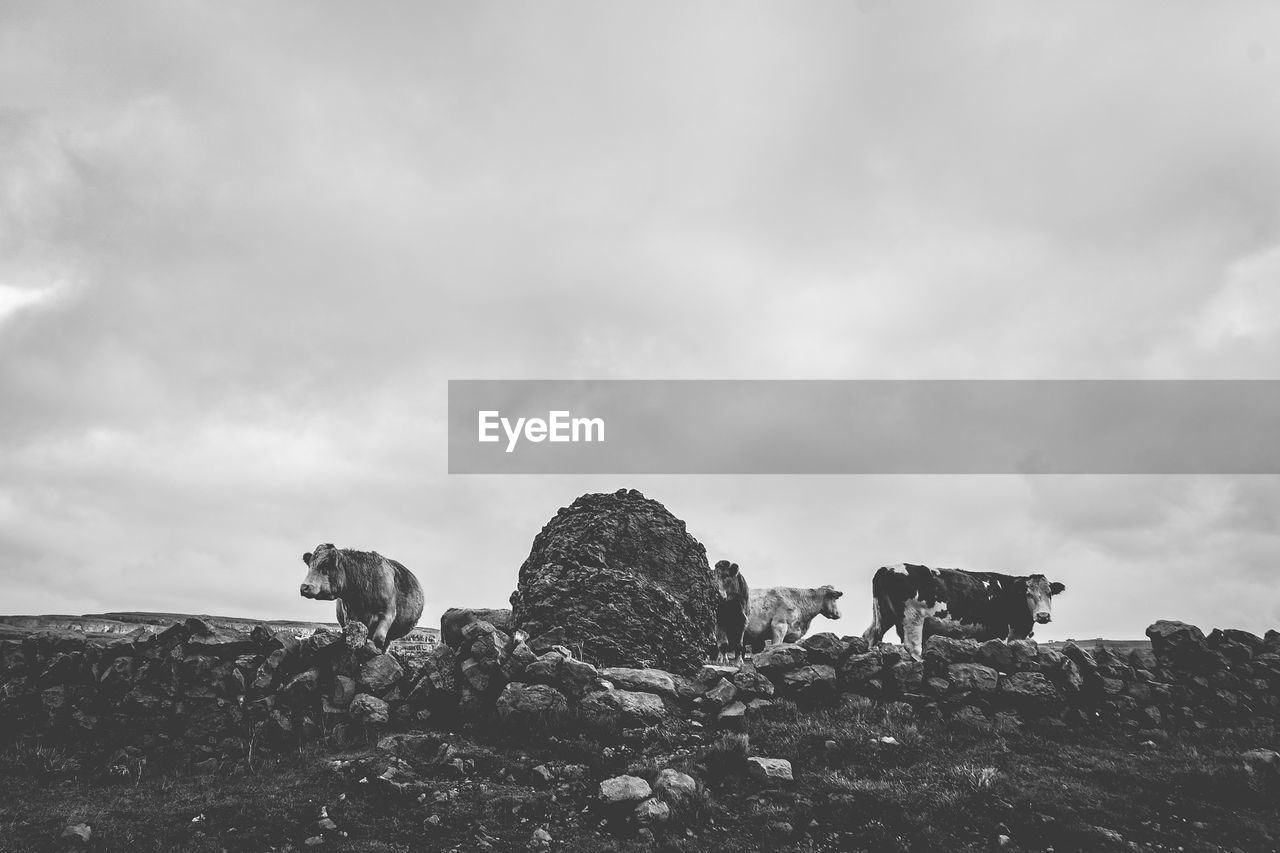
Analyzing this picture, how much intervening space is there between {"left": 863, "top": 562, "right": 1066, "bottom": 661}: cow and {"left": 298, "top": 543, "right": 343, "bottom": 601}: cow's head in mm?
17598

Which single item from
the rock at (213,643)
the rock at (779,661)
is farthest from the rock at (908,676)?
the rock at (213,643)

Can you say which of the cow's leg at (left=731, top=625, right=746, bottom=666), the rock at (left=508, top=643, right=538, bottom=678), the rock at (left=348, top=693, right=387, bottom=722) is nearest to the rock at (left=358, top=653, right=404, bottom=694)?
the rock at (left=348, top=693, right=387, bottom=722)

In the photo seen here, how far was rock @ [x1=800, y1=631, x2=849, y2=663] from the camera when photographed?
15.4 m

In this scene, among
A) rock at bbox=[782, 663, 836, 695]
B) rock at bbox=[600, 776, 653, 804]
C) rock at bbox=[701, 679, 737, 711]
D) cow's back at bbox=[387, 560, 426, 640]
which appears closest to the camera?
rock at bbox=[600, 776, 653, 804]

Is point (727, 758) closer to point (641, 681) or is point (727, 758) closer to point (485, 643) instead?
point (641, 681)

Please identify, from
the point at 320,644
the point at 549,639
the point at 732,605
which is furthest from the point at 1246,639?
the point at 320,644

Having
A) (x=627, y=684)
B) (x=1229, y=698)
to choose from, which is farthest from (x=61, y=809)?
(x=1229, y=698)

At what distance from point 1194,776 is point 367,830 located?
1184cm

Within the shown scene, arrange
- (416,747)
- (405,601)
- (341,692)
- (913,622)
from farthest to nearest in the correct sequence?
(913,622), (405,601), (341,692), (416,747)

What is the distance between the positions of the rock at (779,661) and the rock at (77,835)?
11.1 meters

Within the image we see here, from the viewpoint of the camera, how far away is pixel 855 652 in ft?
50.9

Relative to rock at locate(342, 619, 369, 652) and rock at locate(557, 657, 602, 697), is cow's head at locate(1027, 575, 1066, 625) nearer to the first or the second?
rock at locate(557, 657, 602, 697)

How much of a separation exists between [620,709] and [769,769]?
304 cm

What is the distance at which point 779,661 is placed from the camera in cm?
1509
